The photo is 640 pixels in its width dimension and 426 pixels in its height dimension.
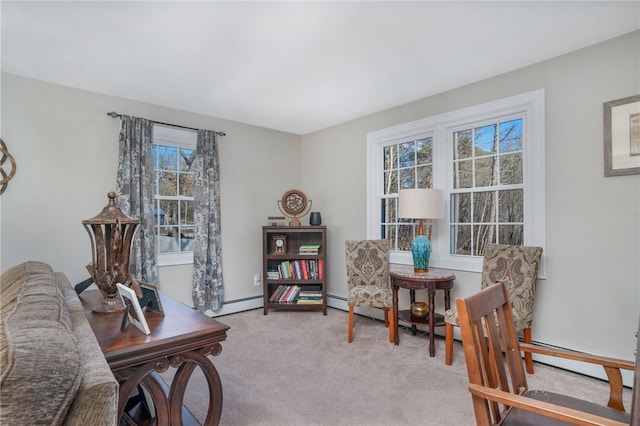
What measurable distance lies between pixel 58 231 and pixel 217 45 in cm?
233

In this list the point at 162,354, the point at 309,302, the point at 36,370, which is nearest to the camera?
the point at 36,370

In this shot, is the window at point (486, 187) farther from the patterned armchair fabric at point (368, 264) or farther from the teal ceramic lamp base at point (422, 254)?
the patterned armchair fabric at point (368, 264)

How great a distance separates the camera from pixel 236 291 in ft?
14.1

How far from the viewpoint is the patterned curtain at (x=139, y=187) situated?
134 inches

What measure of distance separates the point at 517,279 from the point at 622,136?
127cm

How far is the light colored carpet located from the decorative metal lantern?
92cm

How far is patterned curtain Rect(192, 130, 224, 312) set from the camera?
3924 mm

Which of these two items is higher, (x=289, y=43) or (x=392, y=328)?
(x=289, y=43)

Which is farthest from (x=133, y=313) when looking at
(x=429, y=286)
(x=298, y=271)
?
(x=298, y=271)

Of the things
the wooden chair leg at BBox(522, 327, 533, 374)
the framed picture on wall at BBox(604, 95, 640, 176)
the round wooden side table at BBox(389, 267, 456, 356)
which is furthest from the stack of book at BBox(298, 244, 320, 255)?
the framed picture on wall at BBox(604, 95, 640, 176)

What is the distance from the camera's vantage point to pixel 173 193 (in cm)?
392

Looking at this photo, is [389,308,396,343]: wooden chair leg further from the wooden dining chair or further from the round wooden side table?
the wooden dining chair

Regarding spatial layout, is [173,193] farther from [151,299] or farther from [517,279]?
[517,279]

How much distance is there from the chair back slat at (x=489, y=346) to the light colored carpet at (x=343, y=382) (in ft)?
2.73
